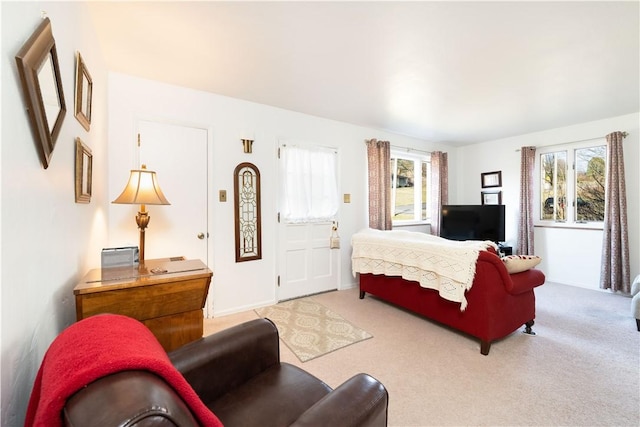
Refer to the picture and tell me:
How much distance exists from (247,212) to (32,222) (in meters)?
2.28

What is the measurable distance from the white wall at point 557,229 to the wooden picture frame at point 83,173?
227 inches

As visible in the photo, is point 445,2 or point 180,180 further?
point 180,180

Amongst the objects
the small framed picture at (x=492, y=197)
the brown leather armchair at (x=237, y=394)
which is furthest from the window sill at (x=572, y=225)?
the brown leather armchair at (x=237, y=394)

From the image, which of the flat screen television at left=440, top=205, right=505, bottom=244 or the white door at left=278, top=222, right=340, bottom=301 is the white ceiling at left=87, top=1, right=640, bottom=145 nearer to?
the white door at left=278, top=222, right=340, bottom=301

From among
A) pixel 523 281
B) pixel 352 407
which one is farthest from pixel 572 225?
pixel 352 407

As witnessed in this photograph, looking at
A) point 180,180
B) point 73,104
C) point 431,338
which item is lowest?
point 431,338

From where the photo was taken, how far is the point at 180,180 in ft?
9.34

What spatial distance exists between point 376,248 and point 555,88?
2.53 meters

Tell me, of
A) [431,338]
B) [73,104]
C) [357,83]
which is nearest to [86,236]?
[73,104]

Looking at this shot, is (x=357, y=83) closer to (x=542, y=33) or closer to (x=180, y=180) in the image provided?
(x=542, y=33)

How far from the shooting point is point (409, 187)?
511 centimetres

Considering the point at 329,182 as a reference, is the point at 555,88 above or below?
above

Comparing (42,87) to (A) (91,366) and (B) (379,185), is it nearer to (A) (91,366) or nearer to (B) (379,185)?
(A) (91,366)

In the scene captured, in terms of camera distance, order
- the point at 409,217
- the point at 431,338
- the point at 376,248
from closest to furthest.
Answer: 1. the point at 431,338
2. the point at 376,248
3. the point at 409,217
